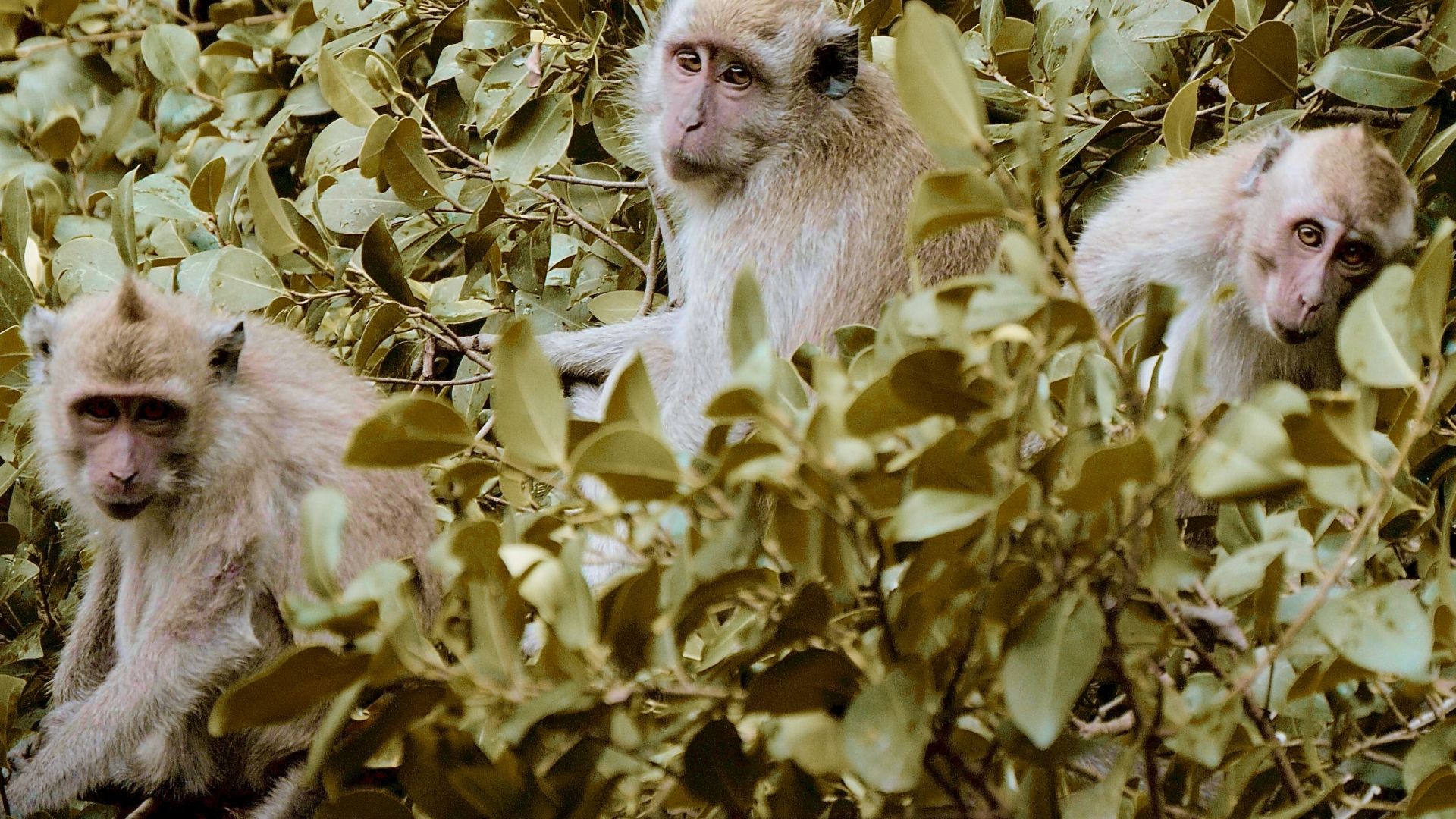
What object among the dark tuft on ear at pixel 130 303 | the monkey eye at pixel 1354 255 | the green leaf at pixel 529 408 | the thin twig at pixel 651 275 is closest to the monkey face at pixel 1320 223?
the monkey eye at pixel 1354 255

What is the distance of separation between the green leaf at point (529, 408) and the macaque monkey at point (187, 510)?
82.9 inches

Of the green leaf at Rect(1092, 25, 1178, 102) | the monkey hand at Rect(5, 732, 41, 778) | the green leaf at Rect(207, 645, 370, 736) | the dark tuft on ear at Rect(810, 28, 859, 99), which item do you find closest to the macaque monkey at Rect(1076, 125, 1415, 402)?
the green leaf at Rect(1092, 25, 1178, 102)

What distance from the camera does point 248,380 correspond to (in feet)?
13.1

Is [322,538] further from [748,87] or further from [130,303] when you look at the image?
[748,87]

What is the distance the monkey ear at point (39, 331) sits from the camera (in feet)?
13.1

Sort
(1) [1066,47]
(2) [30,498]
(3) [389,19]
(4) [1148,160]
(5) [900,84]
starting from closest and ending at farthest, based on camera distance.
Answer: (5) [900,84] → (1) [1066,47] → (4) [1148,160] → (2) [30,498] → (3) [389,19]

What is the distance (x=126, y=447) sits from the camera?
12.6 feet

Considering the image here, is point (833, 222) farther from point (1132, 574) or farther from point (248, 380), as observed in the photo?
point (1132, 574)

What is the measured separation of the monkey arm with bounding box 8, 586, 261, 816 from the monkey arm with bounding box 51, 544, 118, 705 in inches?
17.7

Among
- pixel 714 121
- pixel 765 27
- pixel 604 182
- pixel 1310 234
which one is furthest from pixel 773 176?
pixel 1310 234

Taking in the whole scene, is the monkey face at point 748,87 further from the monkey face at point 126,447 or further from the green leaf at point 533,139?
the monkey face at point 126,447

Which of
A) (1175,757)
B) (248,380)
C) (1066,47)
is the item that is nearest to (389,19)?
(248,380)

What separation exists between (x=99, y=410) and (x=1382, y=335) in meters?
3.35

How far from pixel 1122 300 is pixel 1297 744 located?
2345mm
